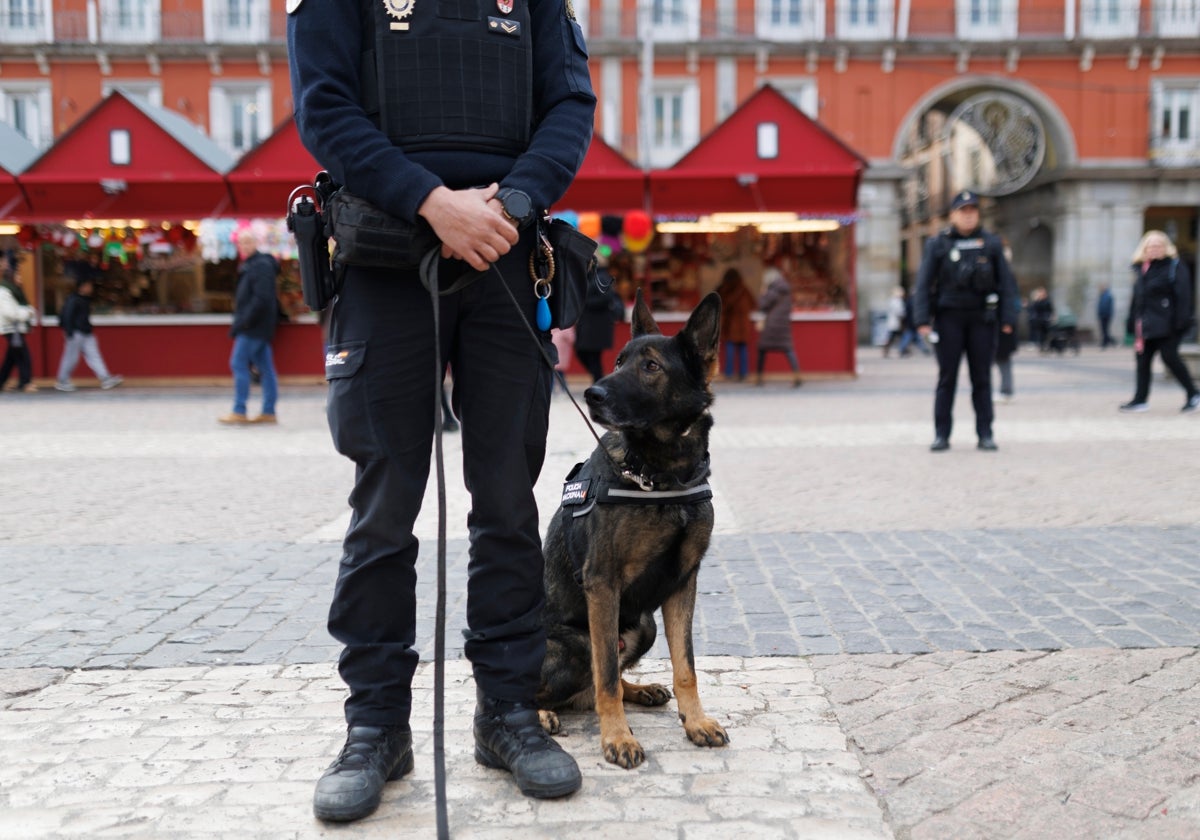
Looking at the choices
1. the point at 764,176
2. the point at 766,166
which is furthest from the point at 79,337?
the point at 766,166

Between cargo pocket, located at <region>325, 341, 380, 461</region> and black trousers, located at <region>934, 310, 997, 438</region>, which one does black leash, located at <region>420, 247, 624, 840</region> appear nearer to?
cargo pocket, located at <region>325, 341, 380, 461</region>

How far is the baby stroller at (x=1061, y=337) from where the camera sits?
28422 mm

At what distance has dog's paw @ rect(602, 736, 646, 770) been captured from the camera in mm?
2898

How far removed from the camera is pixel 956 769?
2842 mm

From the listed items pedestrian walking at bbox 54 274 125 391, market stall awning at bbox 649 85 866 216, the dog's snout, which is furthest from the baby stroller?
the dog's snout

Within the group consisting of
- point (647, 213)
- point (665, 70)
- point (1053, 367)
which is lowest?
point (1053, 367)

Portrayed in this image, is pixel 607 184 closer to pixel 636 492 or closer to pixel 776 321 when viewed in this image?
pixel 776 321

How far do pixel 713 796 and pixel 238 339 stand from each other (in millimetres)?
10611

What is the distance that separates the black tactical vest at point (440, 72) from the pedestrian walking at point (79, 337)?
621 inches

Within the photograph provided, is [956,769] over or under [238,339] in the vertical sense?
under

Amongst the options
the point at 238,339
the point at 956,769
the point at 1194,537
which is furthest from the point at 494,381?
the point at 238,339

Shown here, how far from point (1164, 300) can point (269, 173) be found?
1300 centimetres

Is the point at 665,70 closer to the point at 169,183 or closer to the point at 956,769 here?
the point at 169,183

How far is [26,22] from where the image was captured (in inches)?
1368
